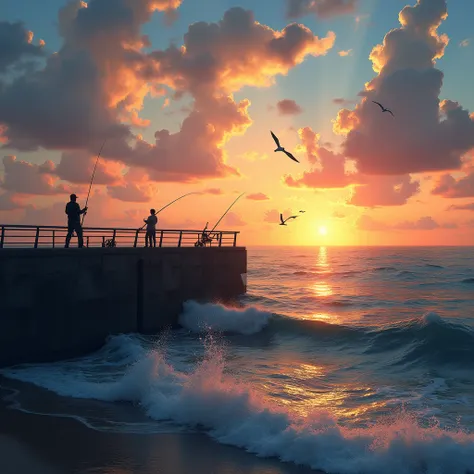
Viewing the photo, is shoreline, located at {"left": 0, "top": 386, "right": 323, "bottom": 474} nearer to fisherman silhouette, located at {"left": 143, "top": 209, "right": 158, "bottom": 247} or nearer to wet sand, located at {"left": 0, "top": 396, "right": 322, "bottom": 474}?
wet sand, located at {"left": 0, "top": 396, "right": 322, "bottom": 474}

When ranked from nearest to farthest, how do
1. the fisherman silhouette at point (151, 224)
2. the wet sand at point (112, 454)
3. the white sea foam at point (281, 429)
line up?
the wet sand at point (112, 454)
the white sea foam at point (281, 429)
the fisherman silhouette at point (151, 224)

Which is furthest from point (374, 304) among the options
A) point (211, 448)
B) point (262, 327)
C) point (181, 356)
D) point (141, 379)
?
point (211, 448)

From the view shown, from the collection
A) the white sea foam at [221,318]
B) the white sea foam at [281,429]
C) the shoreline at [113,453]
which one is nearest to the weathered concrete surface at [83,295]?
the white sea foam at [221,318]

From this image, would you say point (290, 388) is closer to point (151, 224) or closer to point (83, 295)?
point (83, 295)

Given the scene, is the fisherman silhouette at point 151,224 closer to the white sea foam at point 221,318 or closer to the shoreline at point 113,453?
the white sea foam at point 221,318

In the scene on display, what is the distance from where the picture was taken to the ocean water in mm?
8156

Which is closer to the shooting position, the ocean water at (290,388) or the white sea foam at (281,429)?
the white sea foam at (281,429)

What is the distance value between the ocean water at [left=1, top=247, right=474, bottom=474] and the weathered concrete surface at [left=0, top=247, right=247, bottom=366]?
616 millimetres

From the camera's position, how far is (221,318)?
848 inches

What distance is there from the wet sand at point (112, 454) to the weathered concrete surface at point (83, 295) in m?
5.18

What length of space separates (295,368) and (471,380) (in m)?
4.84

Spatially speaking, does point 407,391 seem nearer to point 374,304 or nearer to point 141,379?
point 141,379

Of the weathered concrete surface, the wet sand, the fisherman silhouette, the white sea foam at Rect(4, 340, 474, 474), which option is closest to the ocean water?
the white sea foam at Rect(4, 340, 474, 474)

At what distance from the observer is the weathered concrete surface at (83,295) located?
1398 cm
